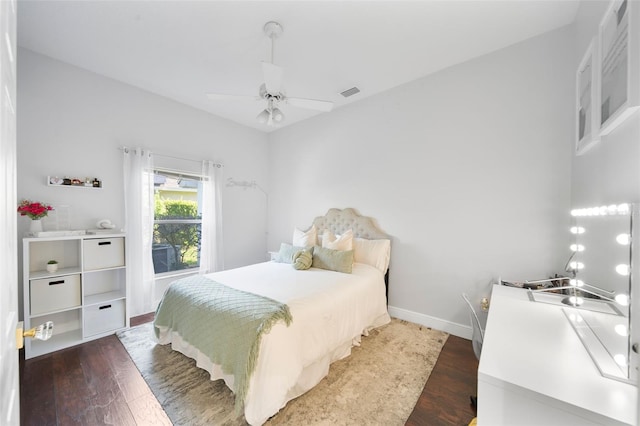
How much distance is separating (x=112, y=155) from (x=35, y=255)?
1274 mm

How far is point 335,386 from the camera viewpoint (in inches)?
75.4

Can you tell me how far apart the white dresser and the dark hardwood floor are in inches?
36.7

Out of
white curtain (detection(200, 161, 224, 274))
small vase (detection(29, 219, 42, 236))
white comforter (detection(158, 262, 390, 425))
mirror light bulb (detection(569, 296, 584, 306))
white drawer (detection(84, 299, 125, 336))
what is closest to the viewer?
mirror light bulb (detection(569, 296, 584, 306))

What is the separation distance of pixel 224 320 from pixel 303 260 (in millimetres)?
1278

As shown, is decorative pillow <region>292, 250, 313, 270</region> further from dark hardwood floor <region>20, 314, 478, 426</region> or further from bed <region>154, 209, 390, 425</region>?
dark hardwood floor <region>20, 314, 478, 426</region>

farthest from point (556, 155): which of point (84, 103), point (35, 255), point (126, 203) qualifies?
point (35, 255)

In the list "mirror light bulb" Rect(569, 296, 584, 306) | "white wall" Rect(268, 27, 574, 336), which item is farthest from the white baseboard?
"mirror light bulb" Rect(569, 296, 584, 306)

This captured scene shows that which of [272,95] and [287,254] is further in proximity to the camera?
[287,254]

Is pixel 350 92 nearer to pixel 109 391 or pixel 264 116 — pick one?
pixel 264 116

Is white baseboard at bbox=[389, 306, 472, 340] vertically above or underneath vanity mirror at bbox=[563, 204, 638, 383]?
underneath

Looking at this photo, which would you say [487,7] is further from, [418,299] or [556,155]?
[418,299]

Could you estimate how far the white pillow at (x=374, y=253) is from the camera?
3.04 meters

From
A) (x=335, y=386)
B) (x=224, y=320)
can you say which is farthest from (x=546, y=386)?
(x=224, y=320)

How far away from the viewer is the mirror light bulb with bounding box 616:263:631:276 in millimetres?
833
